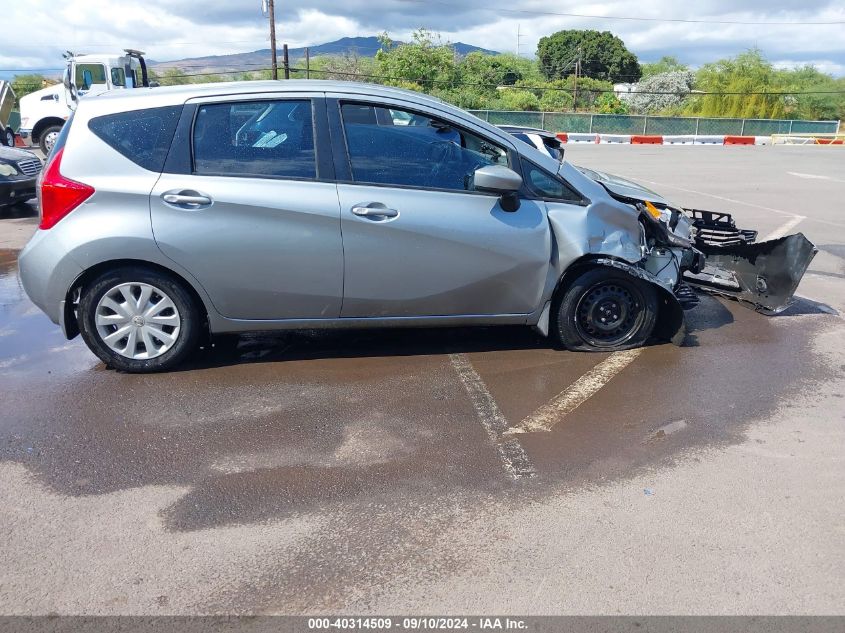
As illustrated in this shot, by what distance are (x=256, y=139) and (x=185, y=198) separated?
1.91 feet

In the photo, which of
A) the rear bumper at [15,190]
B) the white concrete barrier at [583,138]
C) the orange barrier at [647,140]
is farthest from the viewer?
the orange barrier at [647,140]

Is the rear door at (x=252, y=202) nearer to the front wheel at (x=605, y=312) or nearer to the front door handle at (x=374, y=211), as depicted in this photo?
the front door handle at (x=374, y=211)

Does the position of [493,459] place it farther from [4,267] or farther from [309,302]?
[4,267]

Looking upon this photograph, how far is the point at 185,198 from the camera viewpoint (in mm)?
4410

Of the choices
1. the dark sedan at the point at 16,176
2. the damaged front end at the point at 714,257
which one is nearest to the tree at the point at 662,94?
the dark sedan at the point at 16,176

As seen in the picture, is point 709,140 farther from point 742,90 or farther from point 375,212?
point 375,212

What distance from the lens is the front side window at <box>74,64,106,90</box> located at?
18.1 m

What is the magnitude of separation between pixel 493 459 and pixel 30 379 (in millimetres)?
3120

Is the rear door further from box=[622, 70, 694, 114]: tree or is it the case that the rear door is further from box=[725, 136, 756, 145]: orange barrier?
box=[622, 70, 694, 114]: tree

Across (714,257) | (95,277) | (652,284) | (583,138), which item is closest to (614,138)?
(583,138)

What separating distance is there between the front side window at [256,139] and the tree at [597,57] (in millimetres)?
87192

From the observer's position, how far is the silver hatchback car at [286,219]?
14.6ft

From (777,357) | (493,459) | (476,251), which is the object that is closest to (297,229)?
(476,251)

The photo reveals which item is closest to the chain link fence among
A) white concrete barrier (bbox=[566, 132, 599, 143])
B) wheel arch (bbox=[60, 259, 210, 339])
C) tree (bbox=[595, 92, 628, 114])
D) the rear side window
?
Result: white concrete barrier (bbox=[566, 132, 599, 143])
